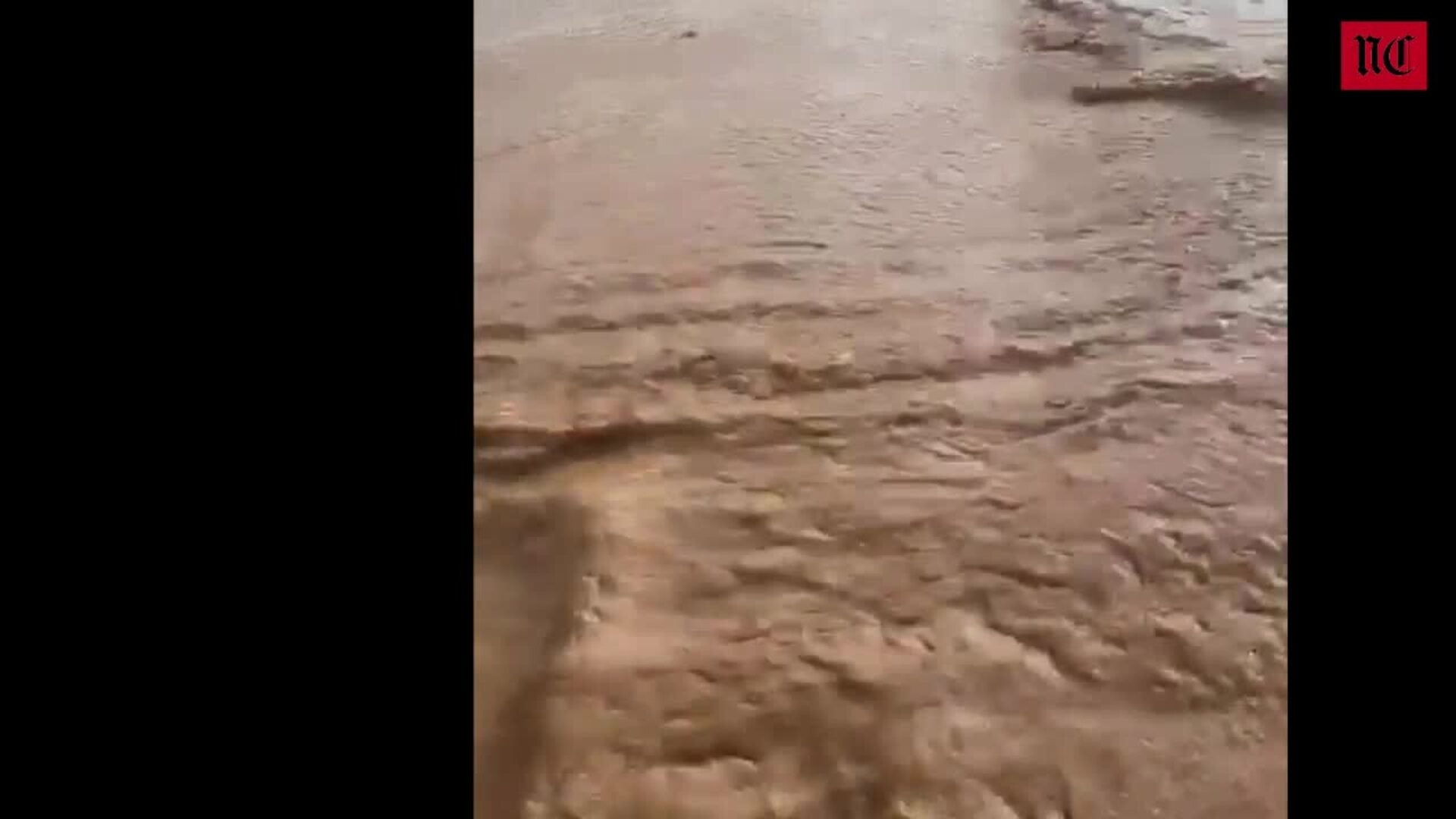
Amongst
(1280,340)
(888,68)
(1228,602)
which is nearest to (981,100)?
(888,68)

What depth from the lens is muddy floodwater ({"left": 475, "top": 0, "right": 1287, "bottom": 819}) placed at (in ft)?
2.02

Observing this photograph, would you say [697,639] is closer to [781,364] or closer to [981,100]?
[781,364]

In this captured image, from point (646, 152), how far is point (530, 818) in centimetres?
55

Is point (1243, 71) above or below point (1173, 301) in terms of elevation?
above

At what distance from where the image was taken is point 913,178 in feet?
2.90

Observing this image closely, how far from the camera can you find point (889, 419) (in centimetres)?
74

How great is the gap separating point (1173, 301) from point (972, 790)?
39cm

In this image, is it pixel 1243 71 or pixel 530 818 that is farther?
pixel 1243 71

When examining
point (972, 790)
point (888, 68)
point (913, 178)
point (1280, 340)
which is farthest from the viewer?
point (888, 68)

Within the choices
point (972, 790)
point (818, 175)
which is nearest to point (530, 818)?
point (972, 790)

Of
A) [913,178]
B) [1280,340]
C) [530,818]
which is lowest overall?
[530,818]

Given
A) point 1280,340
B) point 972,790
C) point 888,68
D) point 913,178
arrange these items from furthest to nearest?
point 888,68, point 913,178, point 1280,340, point 972,790

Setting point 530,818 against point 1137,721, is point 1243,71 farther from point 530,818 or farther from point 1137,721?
point 530,818

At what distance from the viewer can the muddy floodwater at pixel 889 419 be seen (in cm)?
62
